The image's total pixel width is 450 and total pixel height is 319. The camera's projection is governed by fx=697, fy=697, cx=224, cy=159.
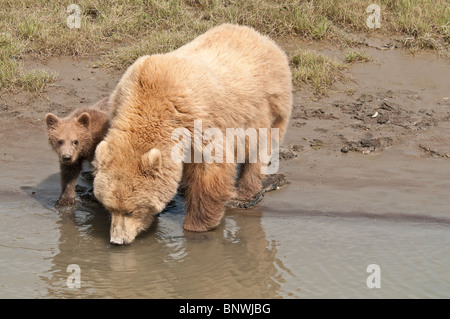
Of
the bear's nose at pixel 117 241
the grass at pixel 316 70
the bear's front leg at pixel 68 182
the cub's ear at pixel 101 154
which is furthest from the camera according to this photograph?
the grass at pixel 316 70

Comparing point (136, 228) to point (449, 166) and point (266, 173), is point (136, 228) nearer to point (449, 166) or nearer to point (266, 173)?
point (266, 173)

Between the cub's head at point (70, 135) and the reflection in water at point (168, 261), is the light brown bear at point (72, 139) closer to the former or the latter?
the cub's head at point (70, 135)

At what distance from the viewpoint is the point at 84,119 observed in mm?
7301

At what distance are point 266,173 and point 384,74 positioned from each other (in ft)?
11.3

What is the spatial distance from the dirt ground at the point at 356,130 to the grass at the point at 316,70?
0.52 feet

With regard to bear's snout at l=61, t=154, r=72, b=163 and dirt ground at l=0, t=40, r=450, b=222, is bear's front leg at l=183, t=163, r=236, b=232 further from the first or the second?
bear's snout at l=61, t=154, r=72, b=163

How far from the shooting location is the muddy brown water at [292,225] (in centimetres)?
618

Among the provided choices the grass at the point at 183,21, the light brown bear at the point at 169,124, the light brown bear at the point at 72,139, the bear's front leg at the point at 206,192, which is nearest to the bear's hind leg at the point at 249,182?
the light brown bear at the point at 169,124

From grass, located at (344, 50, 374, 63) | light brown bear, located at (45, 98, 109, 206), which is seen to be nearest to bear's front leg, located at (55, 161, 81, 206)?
light brown bear, located at (45, 98, 109, 206)

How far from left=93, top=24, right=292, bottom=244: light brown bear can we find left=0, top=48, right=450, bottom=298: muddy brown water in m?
0.44

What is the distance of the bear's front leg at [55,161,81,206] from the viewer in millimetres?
7426

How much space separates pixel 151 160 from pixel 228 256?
1.43 m

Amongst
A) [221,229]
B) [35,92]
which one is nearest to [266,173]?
[221,229]

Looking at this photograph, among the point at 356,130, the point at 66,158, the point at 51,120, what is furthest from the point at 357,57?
the point at 66,158
